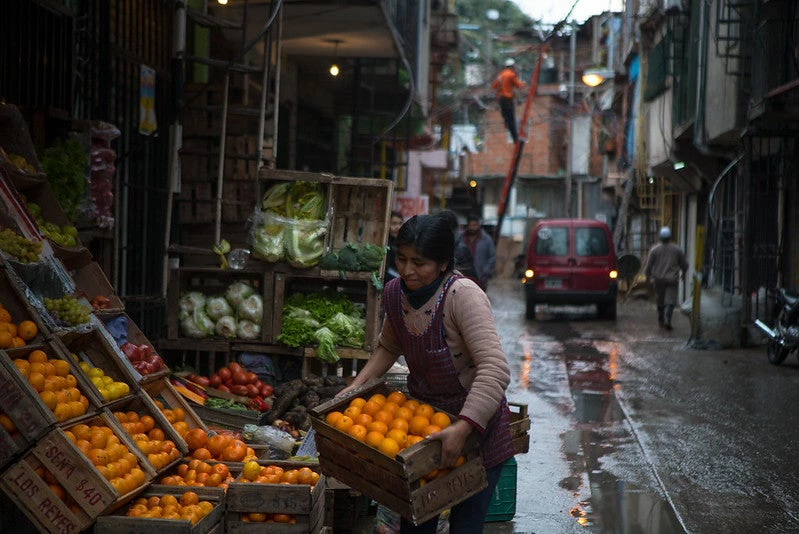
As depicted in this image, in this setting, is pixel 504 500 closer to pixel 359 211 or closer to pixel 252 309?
pixel 252 309

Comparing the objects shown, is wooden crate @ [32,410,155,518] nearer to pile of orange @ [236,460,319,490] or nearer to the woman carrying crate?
pile of orange @ [236,460,319,490]

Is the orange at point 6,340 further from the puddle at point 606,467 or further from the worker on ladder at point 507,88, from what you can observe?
the worker on ladder at point 507,88

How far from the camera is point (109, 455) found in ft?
16.2

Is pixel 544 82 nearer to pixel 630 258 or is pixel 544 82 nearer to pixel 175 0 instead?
pixel 630 258

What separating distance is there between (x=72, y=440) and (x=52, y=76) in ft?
16.1

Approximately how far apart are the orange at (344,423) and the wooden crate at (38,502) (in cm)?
142

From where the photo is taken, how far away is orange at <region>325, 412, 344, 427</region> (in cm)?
399

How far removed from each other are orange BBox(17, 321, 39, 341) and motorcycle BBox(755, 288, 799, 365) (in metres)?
10.7

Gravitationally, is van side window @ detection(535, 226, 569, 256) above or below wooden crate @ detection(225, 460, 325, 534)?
above

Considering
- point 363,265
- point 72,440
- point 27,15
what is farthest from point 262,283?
point 72,440

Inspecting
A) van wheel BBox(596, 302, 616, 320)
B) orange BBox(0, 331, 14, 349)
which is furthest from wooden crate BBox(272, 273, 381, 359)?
van wheel BBox(596, 302, 616, 320)

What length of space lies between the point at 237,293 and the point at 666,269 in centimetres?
1201

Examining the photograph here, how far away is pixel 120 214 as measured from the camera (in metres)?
10.4

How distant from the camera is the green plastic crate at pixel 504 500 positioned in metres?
6.14
